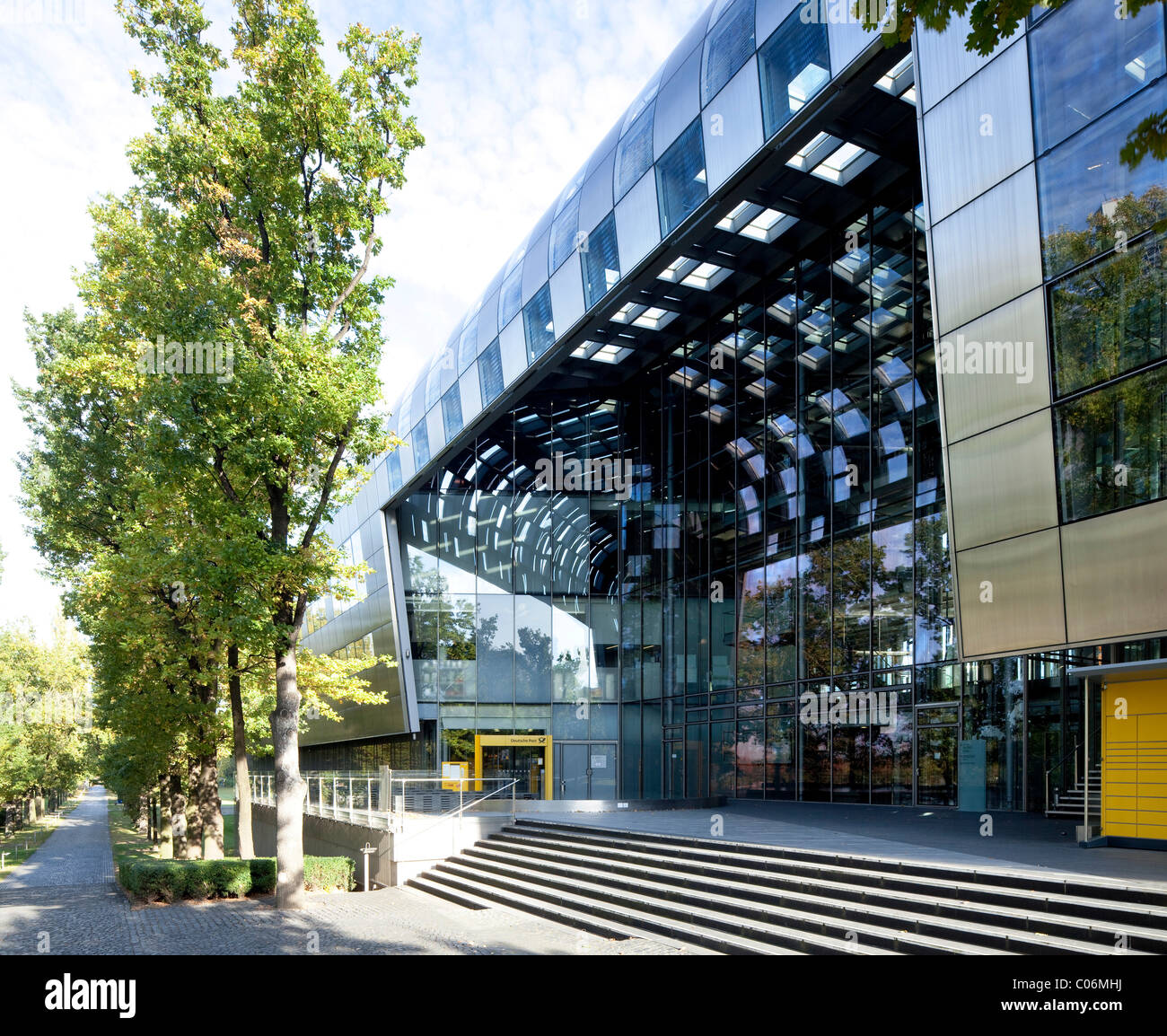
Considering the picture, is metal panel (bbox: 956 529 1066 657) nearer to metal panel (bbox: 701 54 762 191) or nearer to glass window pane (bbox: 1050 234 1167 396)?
glass window pane (bbox: 1050 234 1167 396)

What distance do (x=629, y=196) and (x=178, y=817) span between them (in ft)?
82.6

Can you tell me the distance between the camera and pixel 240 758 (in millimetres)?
22688

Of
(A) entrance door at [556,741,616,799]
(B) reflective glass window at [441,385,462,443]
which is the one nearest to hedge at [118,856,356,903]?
(A) entrance door at [556,741,616,799]

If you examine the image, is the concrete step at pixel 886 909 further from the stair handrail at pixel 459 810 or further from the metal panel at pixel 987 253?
the metal panel at pixel 987 253

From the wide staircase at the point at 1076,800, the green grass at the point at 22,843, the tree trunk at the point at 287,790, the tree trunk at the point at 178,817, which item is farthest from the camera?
the green grass at the point at 22,843

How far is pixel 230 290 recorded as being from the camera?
16375 mm

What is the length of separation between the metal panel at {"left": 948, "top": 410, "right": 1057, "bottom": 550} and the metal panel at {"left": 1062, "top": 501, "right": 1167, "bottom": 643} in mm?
613

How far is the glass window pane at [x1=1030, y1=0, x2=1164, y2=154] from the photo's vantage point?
11.7 meters

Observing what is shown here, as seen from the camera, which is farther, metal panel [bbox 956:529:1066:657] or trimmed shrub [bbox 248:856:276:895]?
trimmed shrub [bbox 248:856:276:895]

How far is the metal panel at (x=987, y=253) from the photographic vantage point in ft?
42.9

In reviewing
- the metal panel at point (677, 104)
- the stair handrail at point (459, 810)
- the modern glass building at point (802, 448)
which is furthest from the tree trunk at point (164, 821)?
the metal panel at point (677, 104)

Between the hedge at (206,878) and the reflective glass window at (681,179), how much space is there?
1440 cm

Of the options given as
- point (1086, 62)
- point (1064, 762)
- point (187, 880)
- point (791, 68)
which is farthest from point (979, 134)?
point (187, 880)
